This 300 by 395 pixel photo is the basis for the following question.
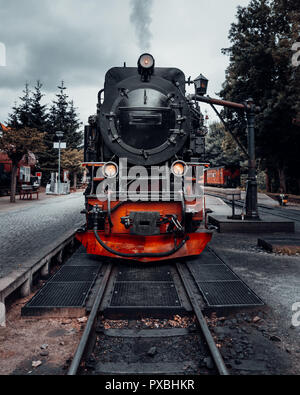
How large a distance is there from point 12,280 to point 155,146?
295 cm

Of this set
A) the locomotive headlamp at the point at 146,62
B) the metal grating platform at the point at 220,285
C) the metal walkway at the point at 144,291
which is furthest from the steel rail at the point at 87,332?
the locomotive headlamp at the point at 146,62

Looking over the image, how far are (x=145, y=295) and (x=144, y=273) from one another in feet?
2.76

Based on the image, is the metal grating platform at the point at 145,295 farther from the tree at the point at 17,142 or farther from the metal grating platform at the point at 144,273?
the tree at the point at 17,142

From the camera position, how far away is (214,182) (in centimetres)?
3294

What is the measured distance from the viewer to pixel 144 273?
4477 millimetres

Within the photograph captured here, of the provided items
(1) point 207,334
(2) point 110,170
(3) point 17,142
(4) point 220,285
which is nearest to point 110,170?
(2) point 110,170

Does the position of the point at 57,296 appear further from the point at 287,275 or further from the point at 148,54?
the point at 148,54

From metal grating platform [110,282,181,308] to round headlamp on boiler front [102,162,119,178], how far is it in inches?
67.7

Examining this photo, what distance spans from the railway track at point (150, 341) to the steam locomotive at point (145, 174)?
3.82ft

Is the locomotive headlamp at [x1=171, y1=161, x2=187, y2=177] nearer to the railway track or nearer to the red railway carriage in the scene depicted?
the railway track

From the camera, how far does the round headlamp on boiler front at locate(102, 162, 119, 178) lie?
458 cm

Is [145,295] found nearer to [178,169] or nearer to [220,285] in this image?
[220,285]

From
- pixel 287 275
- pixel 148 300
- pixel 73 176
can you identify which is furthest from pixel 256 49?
pixel 73 176

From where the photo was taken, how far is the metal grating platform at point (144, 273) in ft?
13.9
